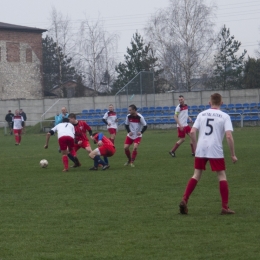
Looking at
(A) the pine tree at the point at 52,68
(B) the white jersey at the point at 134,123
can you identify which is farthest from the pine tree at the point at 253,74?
(B) the white jersey at the point at 134,123

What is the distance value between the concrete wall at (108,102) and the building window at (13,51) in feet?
47.2

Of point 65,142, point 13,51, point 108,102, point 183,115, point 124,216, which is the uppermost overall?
point 13,51

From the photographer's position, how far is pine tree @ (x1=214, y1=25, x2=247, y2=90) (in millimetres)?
58344

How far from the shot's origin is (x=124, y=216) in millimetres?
8688

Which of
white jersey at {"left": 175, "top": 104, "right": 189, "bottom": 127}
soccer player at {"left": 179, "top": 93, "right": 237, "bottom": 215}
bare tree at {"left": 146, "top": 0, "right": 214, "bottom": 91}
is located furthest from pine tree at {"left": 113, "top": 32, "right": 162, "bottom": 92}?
soccer player at {"left": 179, "top": 93, "right": 237, "bottom": 215}

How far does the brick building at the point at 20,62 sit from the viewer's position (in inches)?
2458

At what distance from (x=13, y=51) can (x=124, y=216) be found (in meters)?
56.8

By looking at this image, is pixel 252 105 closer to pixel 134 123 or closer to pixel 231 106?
pixel 231 106

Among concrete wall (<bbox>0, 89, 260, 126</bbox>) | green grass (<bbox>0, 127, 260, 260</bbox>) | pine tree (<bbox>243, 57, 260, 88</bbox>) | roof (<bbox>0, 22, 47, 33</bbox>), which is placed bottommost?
green grass (<bbox>0, 127, 260, 260</bbox>)

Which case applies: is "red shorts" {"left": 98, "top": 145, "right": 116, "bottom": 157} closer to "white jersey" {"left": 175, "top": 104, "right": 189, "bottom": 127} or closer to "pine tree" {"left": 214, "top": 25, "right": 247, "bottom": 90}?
"white jersey" {"left": 175, "top": 104, "right": 189, "bottom": 127}

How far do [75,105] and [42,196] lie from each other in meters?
36.2

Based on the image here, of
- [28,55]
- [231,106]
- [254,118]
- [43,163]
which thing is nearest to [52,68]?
[28,55]

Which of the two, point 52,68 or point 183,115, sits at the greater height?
point 52,68

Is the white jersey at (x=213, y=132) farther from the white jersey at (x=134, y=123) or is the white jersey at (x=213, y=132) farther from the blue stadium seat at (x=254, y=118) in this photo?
the blue stadium seat at (x=254, y=118)
